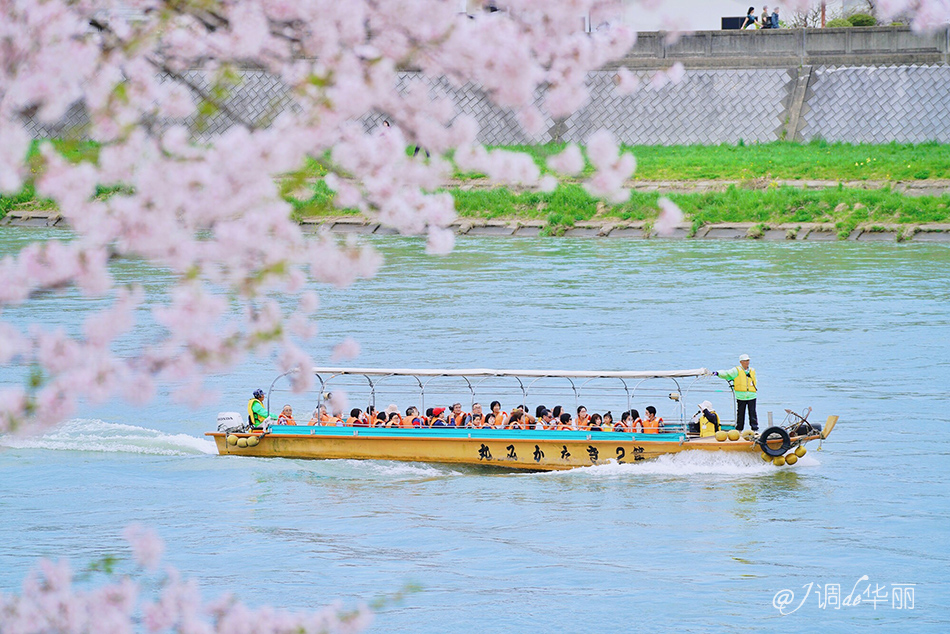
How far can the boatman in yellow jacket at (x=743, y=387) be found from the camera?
66.6 feet

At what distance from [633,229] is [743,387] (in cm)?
2534

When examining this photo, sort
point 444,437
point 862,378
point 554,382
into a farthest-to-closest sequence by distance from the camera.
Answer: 1. point 554,382
2. point 862,378
3. point 444,437

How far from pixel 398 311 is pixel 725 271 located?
34.5 feet

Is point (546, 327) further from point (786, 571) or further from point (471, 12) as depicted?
point (471, 12)

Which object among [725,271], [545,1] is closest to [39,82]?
[545,1]

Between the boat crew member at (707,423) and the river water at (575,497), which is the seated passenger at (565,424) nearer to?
the river water at (575,497)

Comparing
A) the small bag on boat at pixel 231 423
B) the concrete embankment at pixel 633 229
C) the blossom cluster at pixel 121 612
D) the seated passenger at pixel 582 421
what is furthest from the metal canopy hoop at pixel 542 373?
the concrete embankment at pixel 633 229

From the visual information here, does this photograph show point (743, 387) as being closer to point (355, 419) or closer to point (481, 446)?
point (481, 446)

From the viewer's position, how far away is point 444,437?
68.4ft

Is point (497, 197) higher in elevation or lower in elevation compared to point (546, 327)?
higher

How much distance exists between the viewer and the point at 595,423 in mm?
20656

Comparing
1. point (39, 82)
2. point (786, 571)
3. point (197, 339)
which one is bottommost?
point (786, 571)

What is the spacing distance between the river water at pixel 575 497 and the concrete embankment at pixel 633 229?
7.74 m

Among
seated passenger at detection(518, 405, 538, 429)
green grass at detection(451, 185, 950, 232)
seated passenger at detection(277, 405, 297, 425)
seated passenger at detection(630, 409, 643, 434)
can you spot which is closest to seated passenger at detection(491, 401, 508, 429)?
seated passenger at detection(518, 405, 538, 429)
